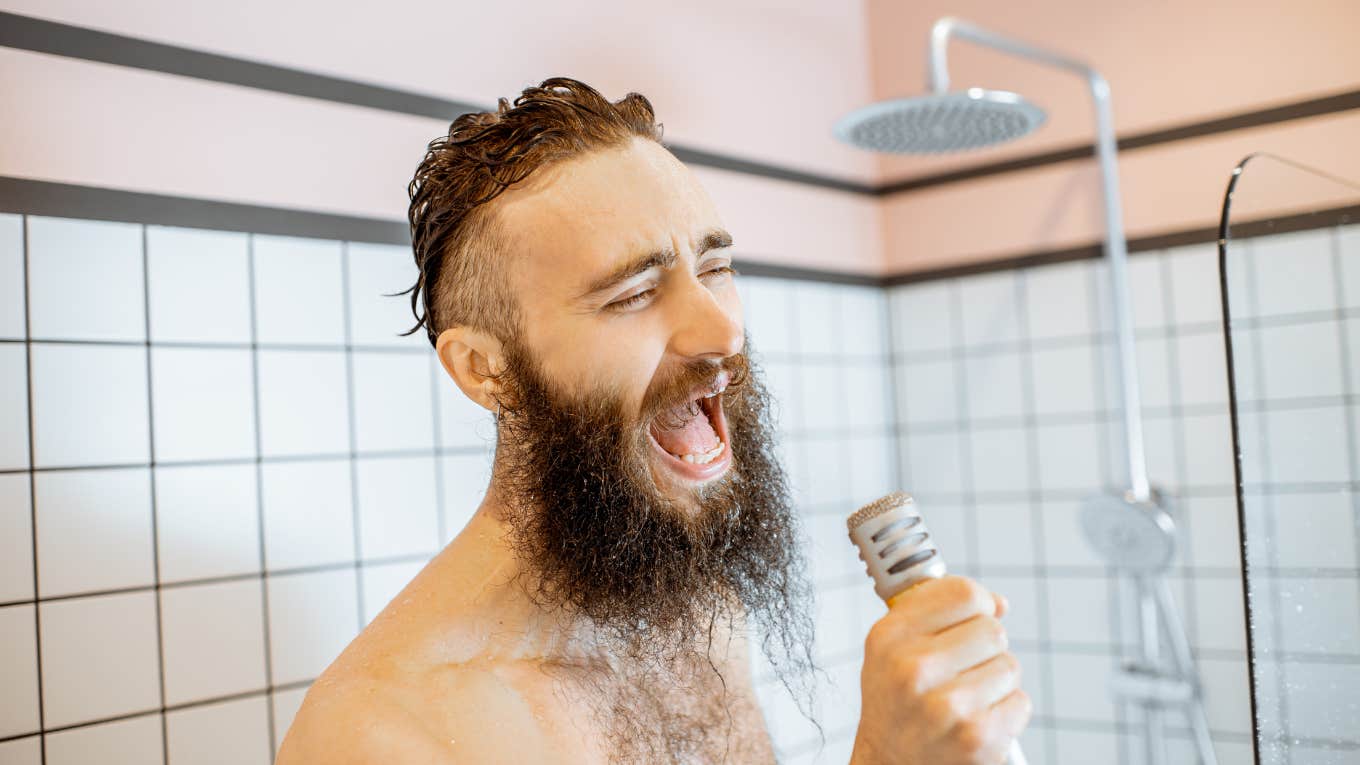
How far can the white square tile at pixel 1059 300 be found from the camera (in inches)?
81.1

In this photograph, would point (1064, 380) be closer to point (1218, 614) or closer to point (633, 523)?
point (1218, 614)

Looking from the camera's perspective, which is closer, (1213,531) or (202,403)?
(202,403)

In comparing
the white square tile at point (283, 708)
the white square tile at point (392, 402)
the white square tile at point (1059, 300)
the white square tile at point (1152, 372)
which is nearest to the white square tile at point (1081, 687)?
the white square tile at point (1152, 372)

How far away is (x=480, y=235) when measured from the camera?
0.87 meters

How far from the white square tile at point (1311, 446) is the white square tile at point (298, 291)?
3.51 ft

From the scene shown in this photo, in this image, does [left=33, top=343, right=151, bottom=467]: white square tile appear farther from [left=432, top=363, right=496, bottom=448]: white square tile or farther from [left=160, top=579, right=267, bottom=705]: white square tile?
[left=432, top=363, right=496, bottom=448]: white square tile

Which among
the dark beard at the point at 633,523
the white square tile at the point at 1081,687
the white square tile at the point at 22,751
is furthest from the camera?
the white square tile at the point at 1081,687

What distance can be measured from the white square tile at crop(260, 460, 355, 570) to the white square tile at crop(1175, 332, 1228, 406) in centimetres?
145

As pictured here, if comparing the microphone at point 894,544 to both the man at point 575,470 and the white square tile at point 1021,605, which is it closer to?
A: the man at point 575,470

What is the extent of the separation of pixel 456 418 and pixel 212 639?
43 cm

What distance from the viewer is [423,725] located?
2.50 ft

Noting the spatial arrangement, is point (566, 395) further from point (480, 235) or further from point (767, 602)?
point (767, 602)

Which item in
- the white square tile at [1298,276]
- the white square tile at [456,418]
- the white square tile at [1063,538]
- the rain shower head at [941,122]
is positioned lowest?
the white square tile at [1063,538]

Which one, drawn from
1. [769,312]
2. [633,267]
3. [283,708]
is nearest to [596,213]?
[633,267]
